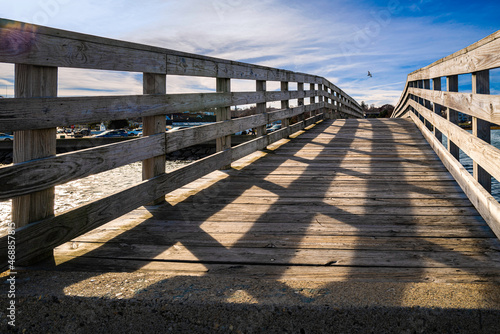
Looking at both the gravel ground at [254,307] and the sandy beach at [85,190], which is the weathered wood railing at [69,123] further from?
the sandy beach at [85,190]

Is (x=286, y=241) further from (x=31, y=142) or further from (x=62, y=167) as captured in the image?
(x=31, y=142)

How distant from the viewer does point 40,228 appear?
2.06 m

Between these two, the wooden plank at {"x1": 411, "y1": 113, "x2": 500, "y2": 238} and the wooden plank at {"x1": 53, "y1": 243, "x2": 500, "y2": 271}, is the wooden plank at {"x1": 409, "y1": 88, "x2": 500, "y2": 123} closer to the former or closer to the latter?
the wooden plank at {"x1": 411, "y1": 113, "x2": 500, "y2": 238}

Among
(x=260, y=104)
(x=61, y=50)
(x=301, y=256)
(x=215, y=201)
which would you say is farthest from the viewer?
(x=260, y=104)

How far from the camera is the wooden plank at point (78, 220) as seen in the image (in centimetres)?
198

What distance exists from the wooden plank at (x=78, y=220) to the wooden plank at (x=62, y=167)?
203mm

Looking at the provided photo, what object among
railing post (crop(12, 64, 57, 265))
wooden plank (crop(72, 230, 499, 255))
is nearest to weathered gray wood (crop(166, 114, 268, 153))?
wooden plank (crop(72, 230, 499, 255))

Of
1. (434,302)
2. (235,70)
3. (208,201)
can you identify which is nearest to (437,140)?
(235,70)

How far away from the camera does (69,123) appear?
2.25 metres

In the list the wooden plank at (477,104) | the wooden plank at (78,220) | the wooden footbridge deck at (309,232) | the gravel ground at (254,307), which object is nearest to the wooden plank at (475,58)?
the wooden plank at (477,104)

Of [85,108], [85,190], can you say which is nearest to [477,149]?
[85,108]

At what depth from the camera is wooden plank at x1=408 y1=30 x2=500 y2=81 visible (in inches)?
94.2

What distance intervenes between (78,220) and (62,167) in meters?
0.34

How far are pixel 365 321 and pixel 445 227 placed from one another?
56.9 inches
